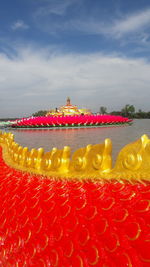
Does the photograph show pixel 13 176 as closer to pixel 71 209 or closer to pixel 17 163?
pixel 17 163

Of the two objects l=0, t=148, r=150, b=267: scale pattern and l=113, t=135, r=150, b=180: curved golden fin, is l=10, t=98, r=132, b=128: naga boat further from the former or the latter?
l=113, t=135, r=150, b=180: curved golden fin

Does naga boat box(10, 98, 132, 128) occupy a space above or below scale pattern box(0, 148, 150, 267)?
above

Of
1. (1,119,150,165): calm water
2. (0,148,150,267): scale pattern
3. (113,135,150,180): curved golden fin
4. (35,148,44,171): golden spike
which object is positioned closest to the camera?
(0,148,150,267): scale pattern

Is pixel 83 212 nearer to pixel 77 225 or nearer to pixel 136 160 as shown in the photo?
pixel 77 225

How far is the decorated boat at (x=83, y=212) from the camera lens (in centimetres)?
87

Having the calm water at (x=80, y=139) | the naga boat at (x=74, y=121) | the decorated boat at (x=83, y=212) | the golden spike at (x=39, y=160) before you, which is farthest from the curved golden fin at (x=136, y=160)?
the naga boat at (x=74, y=121)

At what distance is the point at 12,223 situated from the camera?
1.40 m

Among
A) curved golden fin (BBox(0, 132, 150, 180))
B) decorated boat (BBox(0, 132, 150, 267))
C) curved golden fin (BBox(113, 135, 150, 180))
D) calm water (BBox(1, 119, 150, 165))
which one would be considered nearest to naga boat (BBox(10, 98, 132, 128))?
calm water (BBox(1, 119, 150, 165))

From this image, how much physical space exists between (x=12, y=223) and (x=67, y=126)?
991 cm

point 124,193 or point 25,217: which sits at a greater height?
point 124,193

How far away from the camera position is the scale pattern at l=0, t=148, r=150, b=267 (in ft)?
2.80

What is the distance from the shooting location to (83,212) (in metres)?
1.07

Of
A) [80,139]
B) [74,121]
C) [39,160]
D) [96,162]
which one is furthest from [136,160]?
[74,121]

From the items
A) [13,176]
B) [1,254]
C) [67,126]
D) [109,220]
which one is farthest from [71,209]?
[67,126]
